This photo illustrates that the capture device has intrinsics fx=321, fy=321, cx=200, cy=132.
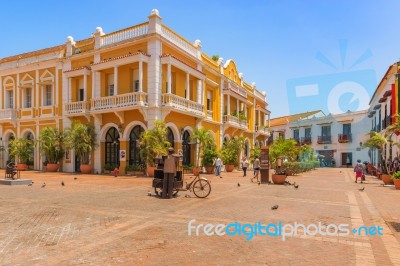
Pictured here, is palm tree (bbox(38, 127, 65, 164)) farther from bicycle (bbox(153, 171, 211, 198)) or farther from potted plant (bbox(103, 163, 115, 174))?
bicycle (bbox(153, 171, 211, 198))

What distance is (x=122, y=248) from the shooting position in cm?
531

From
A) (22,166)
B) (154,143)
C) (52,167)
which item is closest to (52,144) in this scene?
(52,167)

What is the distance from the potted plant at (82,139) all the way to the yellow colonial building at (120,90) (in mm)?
481

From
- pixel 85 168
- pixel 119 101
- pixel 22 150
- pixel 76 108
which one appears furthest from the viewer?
pixel 22 150

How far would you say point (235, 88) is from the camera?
102ft

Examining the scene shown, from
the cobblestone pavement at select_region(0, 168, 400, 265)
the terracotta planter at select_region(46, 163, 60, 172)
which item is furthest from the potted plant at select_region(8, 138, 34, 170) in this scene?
the cobblestone pavement at select_region(0, 168, 400, 265)

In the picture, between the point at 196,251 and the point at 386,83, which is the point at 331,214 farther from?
the point at 386,83

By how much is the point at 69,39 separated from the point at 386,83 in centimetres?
2691

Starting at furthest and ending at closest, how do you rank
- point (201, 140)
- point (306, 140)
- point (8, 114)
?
point (306, 140) < point (8, 114) < point (201, 140)

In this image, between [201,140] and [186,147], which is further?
[186,147]

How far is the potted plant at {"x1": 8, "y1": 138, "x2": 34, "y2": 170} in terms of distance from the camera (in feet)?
83.6

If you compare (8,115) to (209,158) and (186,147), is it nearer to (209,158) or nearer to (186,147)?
(186,147)

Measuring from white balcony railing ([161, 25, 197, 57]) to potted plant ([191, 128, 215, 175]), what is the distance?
592 cm

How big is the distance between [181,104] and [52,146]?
10265 mm
